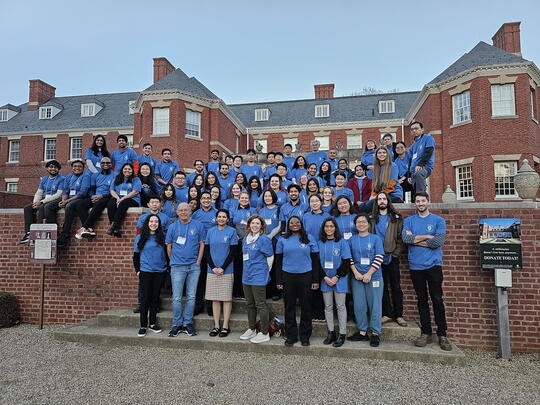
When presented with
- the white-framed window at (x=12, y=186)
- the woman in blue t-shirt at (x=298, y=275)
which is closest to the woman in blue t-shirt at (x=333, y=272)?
the woman in blue t-shirt at (x=298, y=275)

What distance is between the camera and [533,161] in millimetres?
14984

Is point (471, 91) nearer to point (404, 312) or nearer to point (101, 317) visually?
point (404, 312)

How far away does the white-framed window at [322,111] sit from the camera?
28.1 meters

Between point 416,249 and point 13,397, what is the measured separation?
541cm

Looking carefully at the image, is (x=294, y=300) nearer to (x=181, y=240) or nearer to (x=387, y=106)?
(x=181, y=240)

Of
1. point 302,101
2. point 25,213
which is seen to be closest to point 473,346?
point 25,213

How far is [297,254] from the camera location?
460 cm

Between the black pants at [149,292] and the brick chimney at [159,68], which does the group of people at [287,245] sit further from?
the brick chimney at [159,68]

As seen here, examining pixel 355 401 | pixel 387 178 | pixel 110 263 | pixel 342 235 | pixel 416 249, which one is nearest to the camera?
pixel 355 401

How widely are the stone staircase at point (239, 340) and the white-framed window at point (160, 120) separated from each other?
50.8ft

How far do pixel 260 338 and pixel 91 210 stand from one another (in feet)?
13.5

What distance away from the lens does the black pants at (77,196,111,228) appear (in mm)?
6188

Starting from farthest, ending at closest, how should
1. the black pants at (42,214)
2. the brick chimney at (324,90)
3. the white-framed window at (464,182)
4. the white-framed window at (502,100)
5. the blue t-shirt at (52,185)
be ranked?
the brick chimney at (324,90)
the white-framed window at (464,182)
the white-framed window at (502,100)
the blue t-shirt at (52,185)
the black pants at (42,214)

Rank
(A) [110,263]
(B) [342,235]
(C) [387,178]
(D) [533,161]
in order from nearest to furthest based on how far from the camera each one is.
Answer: (B) [342,235] → (C) [387,178] → (A) [110,263] → (D) [533,161]
